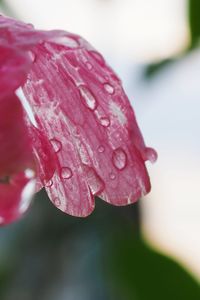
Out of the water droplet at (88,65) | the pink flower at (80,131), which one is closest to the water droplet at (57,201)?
the pink flower at (80,131)

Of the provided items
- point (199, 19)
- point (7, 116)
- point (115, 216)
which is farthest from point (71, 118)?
point (115, 216)

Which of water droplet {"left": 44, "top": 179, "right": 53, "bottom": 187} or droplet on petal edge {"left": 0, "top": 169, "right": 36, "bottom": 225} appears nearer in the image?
droplet on petal edge {"left": 0, "top": 169, "right": 36, "bottom": 225}

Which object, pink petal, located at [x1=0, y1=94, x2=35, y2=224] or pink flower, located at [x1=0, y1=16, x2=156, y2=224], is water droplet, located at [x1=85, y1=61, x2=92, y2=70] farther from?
pink petal, located at [x1=0, y1=94, x2=35, y2=224]

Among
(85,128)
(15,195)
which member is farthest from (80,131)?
(15,195)

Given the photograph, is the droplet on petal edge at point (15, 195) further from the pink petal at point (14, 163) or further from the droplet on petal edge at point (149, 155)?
the droplet on petal edge at point (149, 155)

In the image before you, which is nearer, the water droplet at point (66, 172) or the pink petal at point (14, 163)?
the pink petal at point (14, 163)

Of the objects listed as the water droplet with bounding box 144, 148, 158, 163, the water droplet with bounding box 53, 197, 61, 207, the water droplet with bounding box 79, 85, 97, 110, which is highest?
the water droplet with bounding box 79, 85, 97, 110

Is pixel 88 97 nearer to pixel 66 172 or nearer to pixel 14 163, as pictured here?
pixel 66 172

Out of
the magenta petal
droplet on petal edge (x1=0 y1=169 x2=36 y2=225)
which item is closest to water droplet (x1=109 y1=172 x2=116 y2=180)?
the magenta petal
